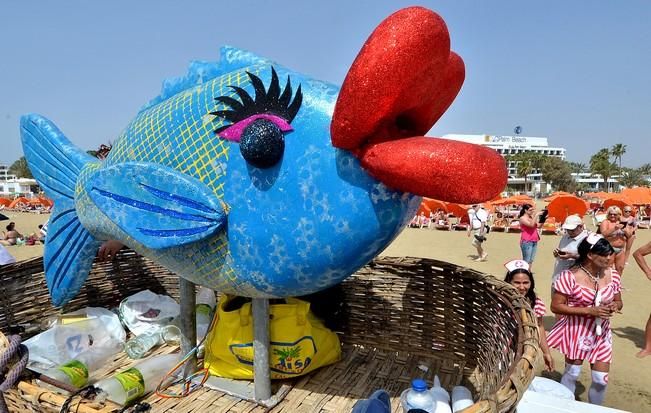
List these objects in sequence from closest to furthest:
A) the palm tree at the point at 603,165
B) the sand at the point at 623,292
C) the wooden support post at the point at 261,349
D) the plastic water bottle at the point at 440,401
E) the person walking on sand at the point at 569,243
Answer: the plastic water bottle at the point at 440,401 → the wooden support post at the point at 261,349 → the sand at the point at 623,292 → the person walking on sand at the point at 569,243 → the palm tree at the point at 603,165

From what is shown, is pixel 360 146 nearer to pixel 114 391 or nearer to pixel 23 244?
pixel 114 391

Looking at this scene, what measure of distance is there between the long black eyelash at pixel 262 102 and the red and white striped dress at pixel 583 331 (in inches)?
75.5

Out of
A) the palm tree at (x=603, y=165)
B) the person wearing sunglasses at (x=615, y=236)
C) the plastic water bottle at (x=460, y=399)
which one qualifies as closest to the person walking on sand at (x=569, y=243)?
the person wearing sunglasses at (x=615, y=236)

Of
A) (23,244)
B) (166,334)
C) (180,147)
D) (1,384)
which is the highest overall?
(180,147)

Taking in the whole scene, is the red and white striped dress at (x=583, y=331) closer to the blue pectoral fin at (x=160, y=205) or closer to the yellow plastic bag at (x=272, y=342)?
the yellow plastic bag at (x=272, y=342)

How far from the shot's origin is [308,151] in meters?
1.27

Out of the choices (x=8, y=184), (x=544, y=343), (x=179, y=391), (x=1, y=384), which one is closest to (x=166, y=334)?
(x=179, y=391)

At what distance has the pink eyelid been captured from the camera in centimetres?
132

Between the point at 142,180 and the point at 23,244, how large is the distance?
10280 mm

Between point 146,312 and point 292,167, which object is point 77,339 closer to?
point 146,312

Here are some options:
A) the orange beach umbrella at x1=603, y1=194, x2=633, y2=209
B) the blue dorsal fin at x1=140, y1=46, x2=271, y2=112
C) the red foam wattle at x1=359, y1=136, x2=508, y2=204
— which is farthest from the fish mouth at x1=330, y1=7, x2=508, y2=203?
the orange beach umbrella at x1=603, y1=194, x2=633, y2=209

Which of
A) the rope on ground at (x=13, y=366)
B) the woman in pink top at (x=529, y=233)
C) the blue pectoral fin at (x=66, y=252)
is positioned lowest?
the woman in pink top at (x=529, y=233)

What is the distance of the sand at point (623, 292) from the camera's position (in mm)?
2744

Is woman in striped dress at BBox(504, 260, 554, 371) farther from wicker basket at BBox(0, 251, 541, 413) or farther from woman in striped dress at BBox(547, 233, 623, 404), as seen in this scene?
wicker basket at BBox(0, 251, 541, 413)
